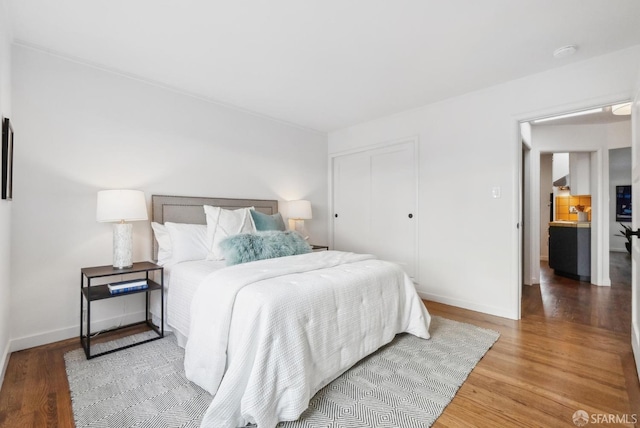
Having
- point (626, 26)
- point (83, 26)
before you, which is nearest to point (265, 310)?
point (83, 26)

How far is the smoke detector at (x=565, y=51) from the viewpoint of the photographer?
238 cm

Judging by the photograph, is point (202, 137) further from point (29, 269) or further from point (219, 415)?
point (219, 415)

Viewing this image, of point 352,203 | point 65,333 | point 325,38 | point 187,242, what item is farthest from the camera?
point 352,203

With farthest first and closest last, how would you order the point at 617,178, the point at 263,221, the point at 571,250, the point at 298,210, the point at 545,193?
the point at 617,178, the point at 545,193, the point at 571,250, the point at 298,210, the point at 263,221

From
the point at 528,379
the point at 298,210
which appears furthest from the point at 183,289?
the point at 528,379

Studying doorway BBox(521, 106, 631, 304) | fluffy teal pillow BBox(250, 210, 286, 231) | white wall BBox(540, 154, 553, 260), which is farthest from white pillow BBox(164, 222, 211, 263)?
white wall BBox(540, 154, 553, 260)

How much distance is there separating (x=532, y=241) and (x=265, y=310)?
4.51 meters

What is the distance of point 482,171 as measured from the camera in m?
3.22

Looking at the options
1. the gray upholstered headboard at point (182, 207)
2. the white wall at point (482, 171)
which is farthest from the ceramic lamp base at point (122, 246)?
the white wall at point (482, 171)

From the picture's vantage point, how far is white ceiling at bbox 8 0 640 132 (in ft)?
6.32

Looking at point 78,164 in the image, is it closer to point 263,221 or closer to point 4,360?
point 4,360

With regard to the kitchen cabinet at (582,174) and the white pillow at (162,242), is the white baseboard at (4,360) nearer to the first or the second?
the white pillow at (162,242)

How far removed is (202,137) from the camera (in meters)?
3.38

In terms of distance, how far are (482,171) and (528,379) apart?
2039 mm
